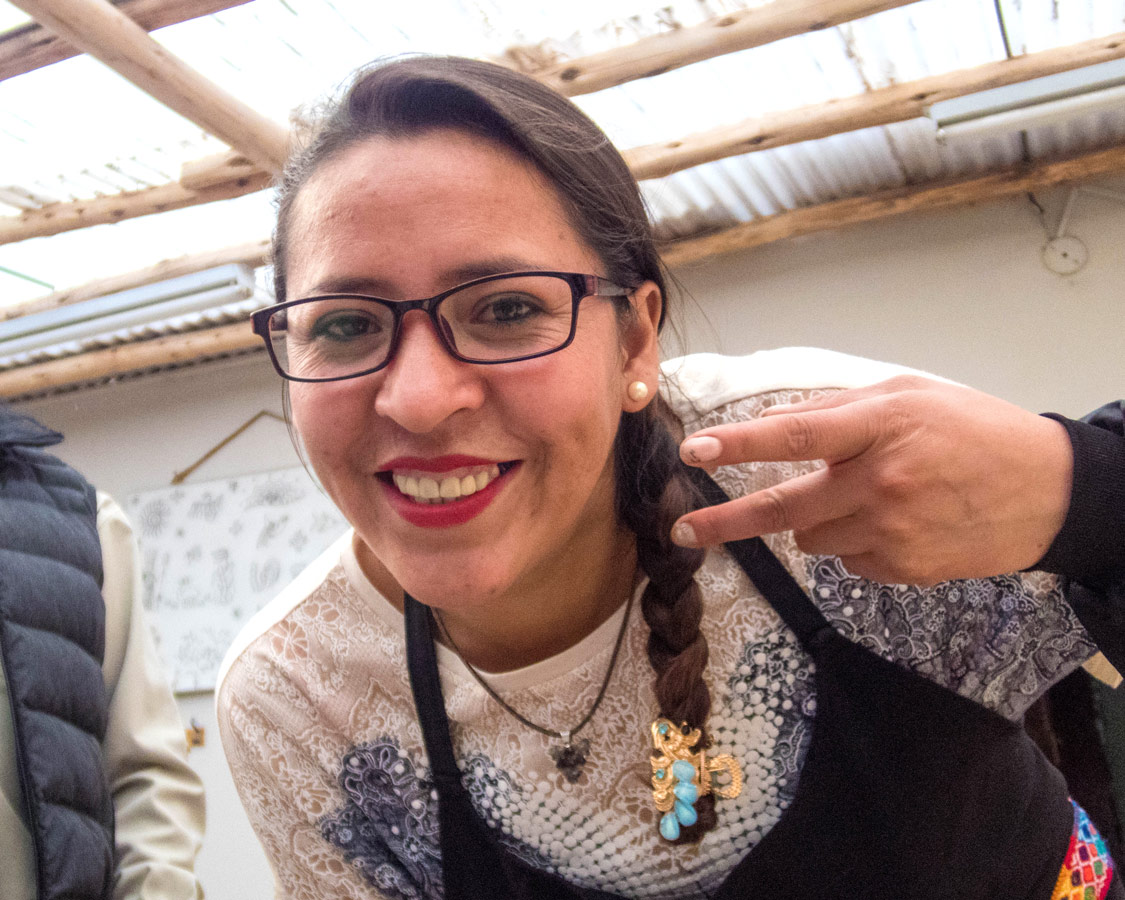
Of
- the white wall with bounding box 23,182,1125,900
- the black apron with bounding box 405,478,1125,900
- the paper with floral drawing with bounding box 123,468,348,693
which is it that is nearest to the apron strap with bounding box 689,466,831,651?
the black apron with bounding box 405,478,1125,900

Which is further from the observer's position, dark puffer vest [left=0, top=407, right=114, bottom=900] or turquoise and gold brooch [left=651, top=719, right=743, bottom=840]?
dark puffer vest [left=0, top=407, right=114, bottom=900]

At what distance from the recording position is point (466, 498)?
99 centimetres

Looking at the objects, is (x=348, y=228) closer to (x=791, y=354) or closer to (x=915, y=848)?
(x=791, y=354)

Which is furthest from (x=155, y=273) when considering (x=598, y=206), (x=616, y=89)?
(x=598, y=206)

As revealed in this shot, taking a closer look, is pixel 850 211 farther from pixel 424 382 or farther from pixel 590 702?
pixel 424 382

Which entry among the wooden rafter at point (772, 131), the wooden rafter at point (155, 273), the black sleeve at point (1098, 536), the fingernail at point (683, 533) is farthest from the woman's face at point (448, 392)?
the wooden rafter at point (155, 273)

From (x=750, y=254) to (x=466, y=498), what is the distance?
361 cm

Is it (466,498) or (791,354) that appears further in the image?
(791,354)

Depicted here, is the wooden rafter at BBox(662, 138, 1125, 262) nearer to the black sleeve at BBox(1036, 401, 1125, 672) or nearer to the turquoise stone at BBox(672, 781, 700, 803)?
the black sleeve at BBox(1036, 401, 1125, 672)

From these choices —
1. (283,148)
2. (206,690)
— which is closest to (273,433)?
(206,690)

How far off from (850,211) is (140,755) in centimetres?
347

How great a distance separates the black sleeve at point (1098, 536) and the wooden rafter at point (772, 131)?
2.40 m

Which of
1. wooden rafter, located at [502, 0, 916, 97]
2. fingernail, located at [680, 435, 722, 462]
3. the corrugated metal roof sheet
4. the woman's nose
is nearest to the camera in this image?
fingernail, located at [680, 435, 722, 462]

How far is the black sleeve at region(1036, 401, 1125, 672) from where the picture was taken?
90 centimetres
